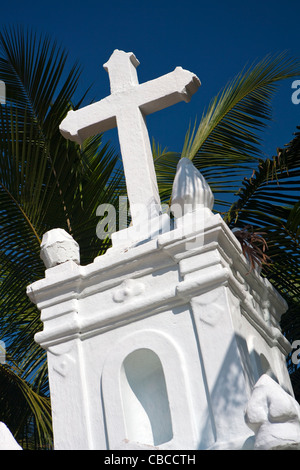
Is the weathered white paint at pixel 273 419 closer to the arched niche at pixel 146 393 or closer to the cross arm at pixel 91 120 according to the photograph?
the arched niche at pixel 146 393

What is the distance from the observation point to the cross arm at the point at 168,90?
7672mm

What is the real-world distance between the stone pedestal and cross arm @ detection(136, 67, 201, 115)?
1.61m

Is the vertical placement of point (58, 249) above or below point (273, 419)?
above

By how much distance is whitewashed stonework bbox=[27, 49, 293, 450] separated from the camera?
19.8 feet

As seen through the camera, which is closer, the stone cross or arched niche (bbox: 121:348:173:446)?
arched niche (bbox: 121:348:173:446)

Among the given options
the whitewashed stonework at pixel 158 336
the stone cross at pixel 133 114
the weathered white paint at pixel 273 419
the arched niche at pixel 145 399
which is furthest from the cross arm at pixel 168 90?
the weathered white paint at pixel 273 419

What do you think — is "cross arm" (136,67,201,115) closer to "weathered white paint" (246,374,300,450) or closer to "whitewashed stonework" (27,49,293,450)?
"whitewashed stonework" (27,49,293,450)

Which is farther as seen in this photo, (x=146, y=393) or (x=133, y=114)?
(x=133, y=114)

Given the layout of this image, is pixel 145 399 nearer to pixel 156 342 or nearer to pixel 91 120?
pixel 156 342

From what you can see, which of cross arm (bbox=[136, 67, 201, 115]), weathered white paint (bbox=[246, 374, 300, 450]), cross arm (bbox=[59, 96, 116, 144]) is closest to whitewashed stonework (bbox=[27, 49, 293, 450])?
weathered white paint (bbox=[246, 374, 300, 450])

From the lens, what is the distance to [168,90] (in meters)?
7.68

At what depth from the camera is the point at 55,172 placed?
1031 cm

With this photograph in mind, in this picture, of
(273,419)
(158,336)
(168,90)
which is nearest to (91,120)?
(168,90)

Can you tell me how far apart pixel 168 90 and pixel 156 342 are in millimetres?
2579
